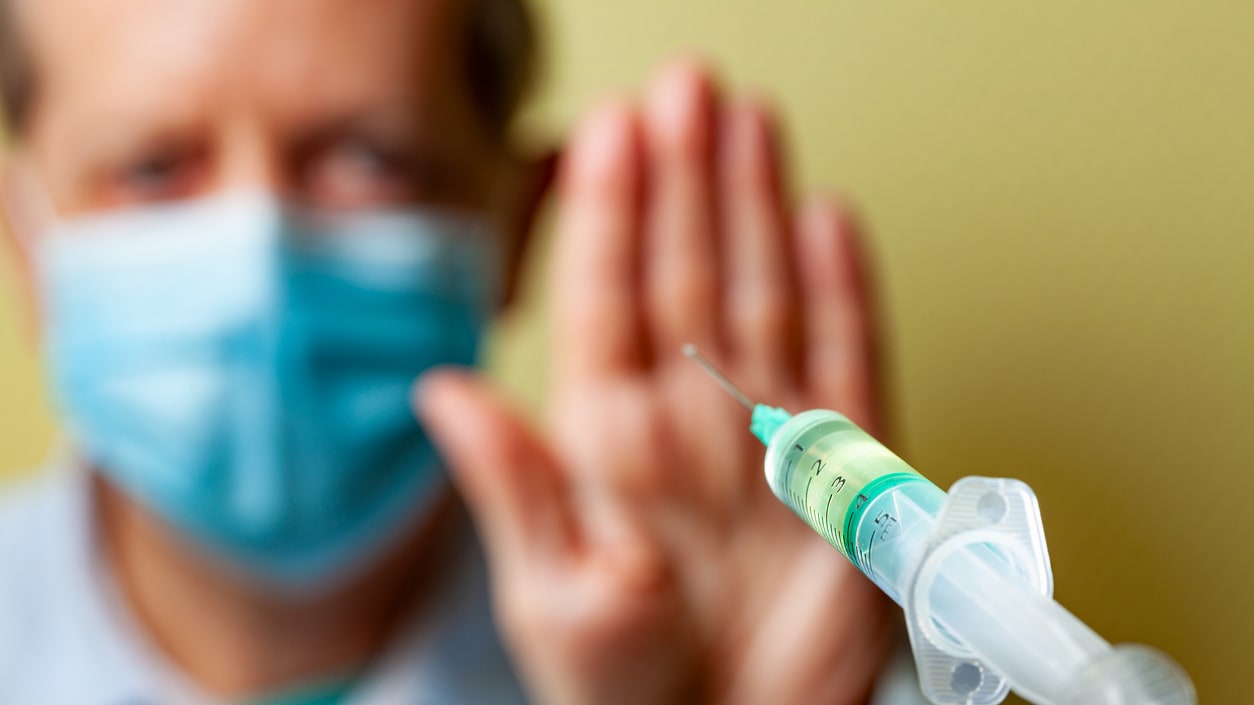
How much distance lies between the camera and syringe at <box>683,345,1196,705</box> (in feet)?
1.00

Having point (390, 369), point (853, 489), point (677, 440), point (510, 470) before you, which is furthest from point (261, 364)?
point (853, 489)

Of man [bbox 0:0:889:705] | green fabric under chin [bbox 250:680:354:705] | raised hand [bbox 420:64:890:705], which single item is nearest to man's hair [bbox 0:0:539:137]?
man [bbox 0:0:889:705]

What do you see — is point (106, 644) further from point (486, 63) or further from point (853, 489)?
point (853, 489)

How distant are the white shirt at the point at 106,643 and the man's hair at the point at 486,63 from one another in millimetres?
390

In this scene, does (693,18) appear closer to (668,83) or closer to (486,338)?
(668,83)

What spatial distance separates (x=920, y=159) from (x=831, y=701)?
42 cm

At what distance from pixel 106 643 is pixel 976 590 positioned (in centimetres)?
86

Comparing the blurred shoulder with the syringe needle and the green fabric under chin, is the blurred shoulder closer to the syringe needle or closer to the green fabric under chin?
the green fabric under chin

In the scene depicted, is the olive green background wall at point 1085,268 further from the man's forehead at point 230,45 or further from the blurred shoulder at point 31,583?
the blurred shoulder at point 31,583

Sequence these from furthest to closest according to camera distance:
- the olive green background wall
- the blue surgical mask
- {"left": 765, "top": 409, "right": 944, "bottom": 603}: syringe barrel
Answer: the blue surgical mask < the olive green background wall < {"left": 765, "top": 409, "right": 944, "bottom": 603}: syringe barrel

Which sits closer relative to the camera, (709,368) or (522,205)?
(709,368)

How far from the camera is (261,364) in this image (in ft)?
2.53

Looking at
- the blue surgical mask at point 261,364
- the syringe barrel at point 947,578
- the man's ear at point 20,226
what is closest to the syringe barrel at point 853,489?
the syringe barrel at point 947,578

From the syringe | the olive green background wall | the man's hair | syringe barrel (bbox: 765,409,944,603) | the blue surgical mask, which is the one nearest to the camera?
the syringe
